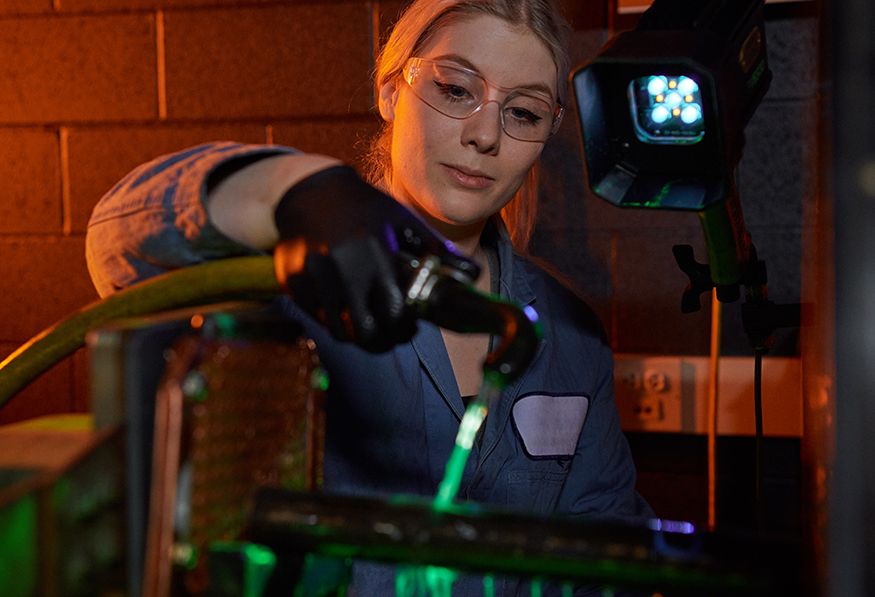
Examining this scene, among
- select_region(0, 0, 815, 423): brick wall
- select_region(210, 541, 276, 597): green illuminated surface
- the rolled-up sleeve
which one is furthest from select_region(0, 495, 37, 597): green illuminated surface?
select_region(0, 0, 815, 423): brick wall

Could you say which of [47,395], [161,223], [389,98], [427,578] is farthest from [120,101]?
[427,578]

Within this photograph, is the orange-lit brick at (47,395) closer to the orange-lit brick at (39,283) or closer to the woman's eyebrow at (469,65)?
the orange-lit brick at (39,283)

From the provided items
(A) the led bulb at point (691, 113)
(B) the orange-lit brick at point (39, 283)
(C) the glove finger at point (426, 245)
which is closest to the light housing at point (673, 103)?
(A) the led bulb at point (691, 113)

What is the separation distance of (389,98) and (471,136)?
0.23 meters

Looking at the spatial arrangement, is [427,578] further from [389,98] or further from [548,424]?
[389,98]

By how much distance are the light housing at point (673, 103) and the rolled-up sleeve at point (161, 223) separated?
32cm

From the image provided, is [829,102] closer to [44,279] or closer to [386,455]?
[386,455]

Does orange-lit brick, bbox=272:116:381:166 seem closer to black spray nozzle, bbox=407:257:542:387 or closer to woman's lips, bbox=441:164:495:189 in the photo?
woman's lips, bbox=441:164:495:189

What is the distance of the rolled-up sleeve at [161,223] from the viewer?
2.02 ft

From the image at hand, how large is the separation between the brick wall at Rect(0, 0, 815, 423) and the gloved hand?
1.15 metres

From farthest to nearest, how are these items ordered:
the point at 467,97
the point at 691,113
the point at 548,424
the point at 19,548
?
the point at 548,424 < the point at 467,97 < the point at 691,113 < the point at 19,548

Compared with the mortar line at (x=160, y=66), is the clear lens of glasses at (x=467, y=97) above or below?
below

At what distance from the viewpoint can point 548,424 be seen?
1.13m

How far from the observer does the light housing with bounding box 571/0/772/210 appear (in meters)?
0.57
